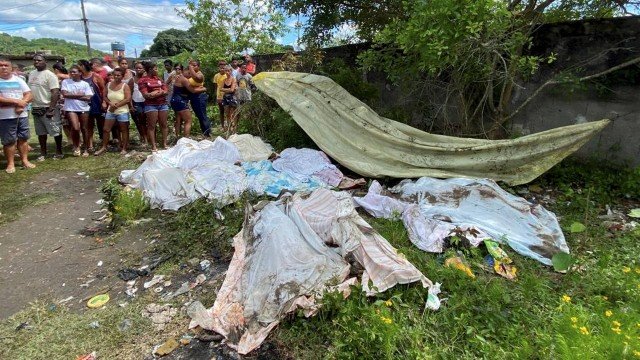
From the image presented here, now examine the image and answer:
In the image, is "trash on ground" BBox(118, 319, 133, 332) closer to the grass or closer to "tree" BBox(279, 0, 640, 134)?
the grass

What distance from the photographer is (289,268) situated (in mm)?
A: 2676

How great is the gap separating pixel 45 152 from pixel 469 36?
6882 mm

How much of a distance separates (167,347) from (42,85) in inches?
220

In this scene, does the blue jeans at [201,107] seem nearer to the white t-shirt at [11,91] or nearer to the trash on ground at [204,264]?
the white t-shirt at [11,91]

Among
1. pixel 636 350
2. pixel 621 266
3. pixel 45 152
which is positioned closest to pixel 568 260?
pixel 621 266

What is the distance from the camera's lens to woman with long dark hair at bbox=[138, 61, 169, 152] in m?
6.64

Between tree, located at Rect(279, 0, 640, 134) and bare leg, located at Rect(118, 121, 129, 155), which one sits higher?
tree, located at Rect(279, 0, 640, 134)

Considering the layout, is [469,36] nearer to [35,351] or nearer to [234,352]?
[234,352]

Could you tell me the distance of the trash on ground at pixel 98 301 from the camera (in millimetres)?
2930

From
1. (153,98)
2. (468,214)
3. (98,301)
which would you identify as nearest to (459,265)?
(468,214)

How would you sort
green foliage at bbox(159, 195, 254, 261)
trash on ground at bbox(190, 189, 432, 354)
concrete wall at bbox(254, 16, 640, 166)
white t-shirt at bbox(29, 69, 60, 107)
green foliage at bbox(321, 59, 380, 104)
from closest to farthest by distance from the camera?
trash on ground at bbox(190, 189, 432, 354) < green foliage at bbox(159, 195, 254, 261) < concrete wall at bbox(254, 16, 640, 166) < white t-shirt at bbox(29, 69, 60, 107) < green foliage at bbox(321, 59, 380, 104)

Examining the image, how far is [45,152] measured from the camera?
6.78 m

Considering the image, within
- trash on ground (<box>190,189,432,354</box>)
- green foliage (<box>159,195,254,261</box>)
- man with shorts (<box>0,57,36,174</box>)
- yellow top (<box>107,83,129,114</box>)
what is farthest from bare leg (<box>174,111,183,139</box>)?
trash on ground (<box>190,189,432,354</box>)

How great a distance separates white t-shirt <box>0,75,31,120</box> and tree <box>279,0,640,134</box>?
167 inches
